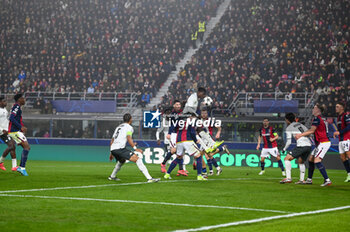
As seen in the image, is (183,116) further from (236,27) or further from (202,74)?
(236,27)

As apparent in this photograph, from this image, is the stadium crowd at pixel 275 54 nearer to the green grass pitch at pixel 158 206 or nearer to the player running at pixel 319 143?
the player running at pixel 319 143

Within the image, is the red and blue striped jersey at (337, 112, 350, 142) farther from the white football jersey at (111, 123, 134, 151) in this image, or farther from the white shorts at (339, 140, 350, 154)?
the white football jersey at (111, 123, 134, 151)

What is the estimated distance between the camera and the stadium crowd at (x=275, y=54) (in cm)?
3238

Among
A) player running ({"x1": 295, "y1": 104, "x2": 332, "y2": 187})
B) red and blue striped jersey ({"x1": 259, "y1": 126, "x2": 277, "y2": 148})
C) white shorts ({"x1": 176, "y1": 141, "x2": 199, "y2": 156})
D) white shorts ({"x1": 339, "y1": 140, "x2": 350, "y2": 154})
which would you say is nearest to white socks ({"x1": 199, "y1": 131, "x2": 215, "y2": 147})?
red and blue striped jersey ({"x1": 259, "y1": 126, "x2": 277, "y2": 148})

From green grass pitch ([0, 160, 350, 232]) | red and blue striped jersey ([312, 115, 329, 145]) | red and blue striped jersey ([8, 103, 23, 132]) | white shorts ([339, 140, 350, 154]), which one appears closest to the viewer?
green grass pitch ([0, 160, 350, 232])

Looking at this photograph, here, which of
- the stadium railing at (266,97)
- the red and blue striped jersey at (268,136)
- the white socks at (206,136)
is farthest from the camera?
the stadium railing at (266,97)

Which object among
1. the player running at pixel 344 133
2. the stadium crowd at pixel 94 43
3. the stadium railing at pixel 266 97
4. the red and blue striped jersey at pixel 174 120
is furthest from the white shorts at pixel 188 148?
the stadium crowd at pixel 94 43

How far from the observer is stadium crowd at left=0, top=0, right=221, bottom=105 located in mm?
39094

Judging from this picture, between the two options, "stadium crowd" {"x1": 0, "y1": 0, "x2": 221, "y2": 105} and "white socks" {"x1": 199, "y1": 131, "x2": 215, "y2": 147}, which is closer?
"white socks" {"x1": 199, "y1": 131, "x2": 215, "y2": 147}

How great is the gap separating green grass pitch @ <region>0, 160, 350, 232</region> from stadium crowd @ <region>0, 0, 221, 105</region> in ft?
75.5

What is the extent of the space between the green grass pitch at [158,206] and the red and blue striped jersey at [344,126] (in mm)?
3126

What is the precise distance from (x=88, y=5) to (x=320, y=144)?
36256mm

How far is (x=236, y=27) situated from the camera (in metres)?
39.8
